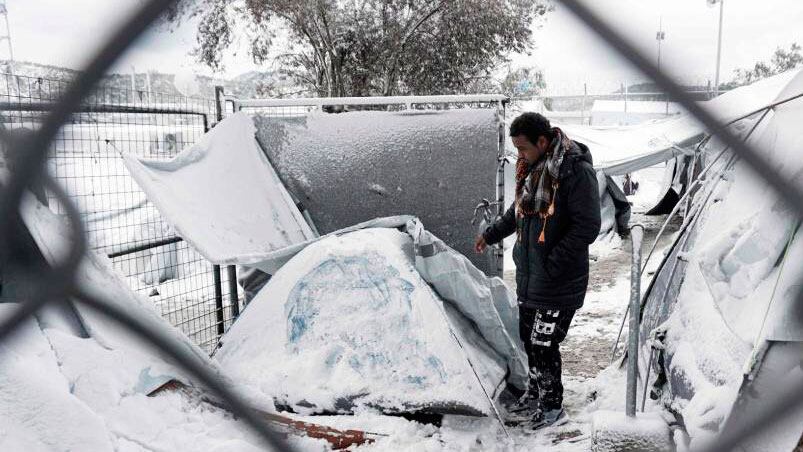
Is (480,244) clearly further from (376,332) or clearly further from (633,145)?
(633,145)

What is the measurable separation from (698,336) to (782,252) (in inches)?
23.3

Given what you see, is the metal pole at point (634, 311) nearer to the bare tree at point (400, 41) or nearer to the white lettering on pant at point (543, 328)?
the white lettering on pant at point (543, 328)

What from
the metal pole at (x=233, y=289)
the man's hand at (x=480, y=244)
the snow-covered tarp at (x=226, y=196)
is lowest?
the metal pole at (x=233, y=289)

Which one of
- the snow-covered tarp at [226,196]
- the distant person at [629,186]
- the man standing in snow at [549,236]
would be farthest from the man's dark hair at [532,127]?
the distant person at [629,186]

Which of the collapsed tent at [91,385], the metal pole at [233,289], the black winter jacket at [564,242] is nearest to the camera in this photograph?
the collapsed tent at [91,385]

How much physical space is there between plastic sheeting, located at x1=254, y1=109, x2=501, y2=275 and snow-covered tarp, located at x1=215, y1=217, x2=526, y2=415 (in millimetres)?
500

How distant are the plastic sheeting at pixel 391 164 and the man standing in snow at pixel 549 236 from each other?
2.21 ft

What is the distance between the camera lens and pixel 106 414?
1514mm

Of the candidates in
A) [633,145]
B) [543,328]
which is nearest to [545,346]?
[543,328]

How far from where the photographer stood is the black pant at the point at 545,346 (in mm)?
2828

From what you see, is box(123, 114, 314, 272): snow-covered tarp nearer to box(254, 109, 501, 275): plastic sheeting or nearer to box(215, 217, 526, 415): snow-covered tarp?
box(254, 109, 501, 275): plastic sheeting

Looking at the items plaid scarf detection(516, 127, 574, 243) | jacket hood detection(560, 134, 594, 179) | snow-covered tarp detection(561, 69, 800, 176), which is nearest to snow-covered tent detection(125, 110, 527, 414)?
plaid scarf detection(516, 127, 574, 243)

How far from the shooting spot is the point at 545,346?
2.85 meters

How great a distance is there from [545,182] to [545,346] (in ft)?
2.54
